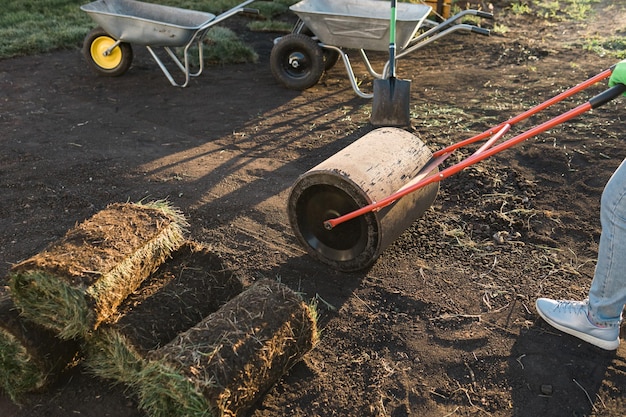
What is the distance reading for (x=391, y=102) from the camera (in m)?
5.33

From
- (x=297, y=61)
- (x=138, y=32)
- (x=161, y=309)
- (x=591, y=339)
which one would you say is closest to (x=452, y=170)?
(x=591, y=339)

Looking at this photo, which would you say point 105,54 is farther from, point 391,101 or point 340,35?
point 391,101

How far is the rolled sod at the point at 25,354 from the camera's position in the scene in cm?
270

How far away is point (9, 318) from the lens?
8.88 ft

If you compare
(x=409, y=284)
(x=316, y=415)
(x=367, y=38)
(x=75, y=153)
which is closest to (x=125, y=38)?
(x=75, y=153)

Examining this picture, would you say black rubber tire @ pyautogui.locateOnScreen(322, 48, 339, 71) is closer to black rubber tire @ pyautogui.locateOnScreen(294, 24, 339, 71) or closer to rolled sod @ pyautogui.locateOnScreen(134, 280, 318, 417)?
black rubber tire @ pyautogui.locateOnScreen(294, 24, 339, 71)

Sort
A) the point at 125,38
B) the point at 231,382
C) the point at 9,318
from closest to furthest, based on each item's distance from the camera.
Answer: the point at 231,382
the point at 9,318
the point at 125,38

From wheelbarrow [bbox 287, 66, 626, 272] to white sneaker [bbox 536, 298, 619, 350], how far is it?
91cm

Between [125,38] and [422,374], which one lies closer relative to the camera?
[422,374]

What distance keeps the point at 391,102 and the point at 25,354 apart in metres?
3.62

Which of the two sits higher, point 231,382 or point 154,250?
point 154,250

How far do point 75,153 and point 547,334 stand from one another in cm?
411

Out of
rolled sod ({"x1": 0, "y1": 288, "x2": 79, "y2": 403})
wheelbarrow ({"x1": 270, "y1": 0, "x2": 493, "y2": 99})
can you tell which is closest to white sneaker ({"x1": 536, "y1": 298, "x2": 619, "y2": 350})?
rolled sod ({"x1": 0, "y1": 288, "x2": 79, "y2": 403})

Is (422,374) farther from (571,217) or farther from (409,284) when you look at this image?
(571,217)
